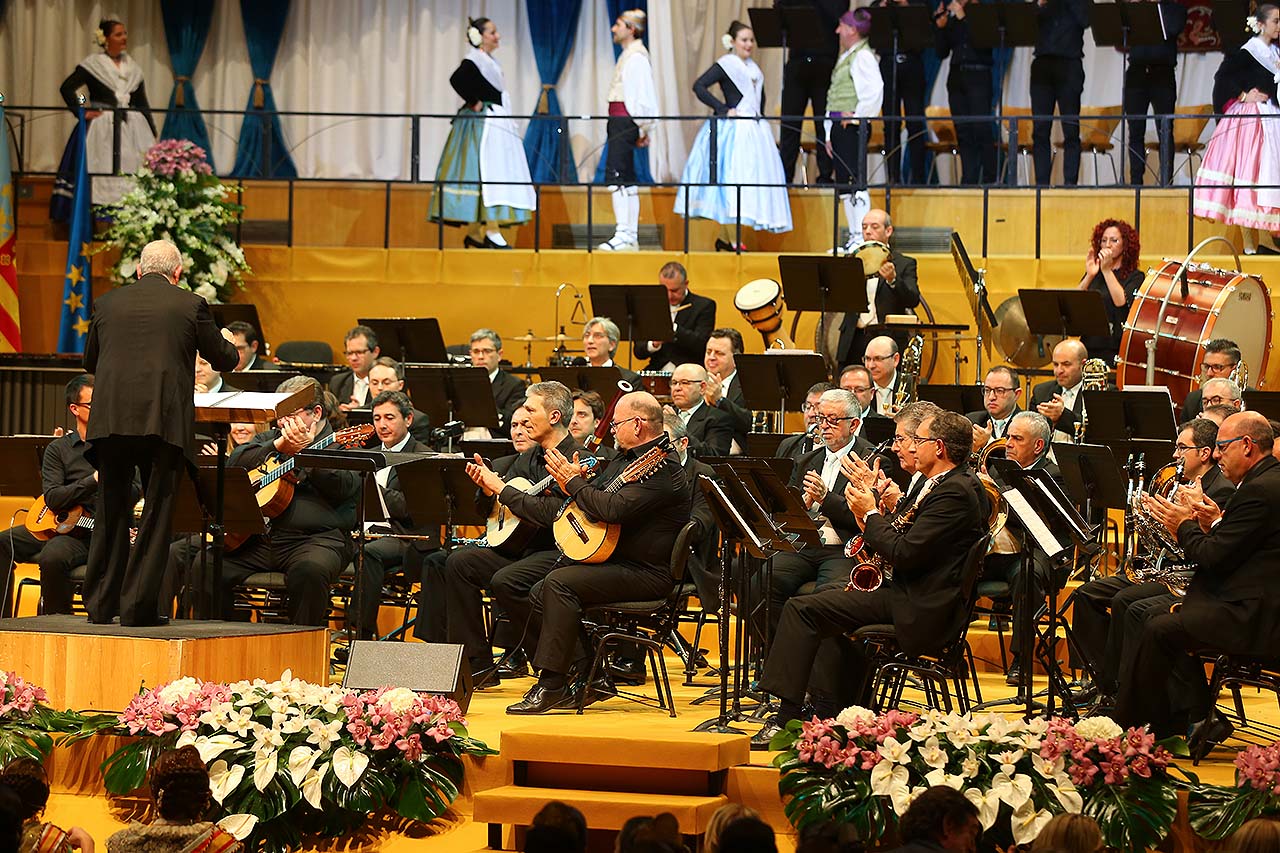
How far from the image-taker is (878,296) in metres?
11.9

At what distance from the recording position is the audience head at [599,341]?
423 inches

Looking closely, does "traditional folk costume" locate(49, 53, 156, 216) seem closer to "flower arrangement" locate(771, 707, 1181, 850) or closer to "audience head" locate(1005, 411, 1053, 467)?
"audience head" locate(1005, 411, 1053, 467)

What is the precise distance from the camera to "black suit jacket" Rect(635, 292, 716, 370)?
38.8 ft

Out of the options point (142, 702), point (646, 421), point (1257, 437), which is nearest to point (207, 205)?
point (646, 421)

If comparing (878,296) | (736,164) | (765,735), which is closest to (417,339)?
(878,296)

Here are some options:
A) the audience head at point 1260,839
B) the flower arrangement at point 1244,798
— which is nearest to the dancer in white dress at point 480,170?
the flower arrangement at point 1244,798

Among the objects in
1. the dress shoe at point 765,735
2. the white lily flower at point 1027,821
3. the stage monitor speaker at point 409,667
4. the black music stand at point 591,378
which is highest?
the black music stand at point 591,378

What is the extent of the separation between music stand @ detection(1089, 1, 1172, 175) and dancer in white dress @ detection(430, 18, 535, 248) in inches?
178

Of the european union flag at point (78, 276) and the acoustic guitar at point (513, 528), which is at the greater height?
the european union flag at point (78, 276)

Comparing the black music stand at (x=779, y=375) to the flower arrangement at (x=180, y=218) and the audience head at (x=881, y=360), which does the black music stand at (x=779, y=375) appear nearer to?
the audience head at (x=881, y=360)

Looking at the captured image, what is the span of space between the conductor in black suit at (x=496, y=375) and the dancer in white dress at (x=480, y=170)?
3.17 metres

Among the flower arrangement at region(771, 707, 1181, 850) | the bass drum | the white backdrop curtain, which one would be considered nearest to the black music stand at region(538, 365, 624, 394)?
the bass drum

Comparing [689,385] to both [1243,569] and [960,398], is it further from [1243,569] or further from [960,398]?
[1243,569]

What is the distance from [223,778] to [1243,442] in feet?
12.5
